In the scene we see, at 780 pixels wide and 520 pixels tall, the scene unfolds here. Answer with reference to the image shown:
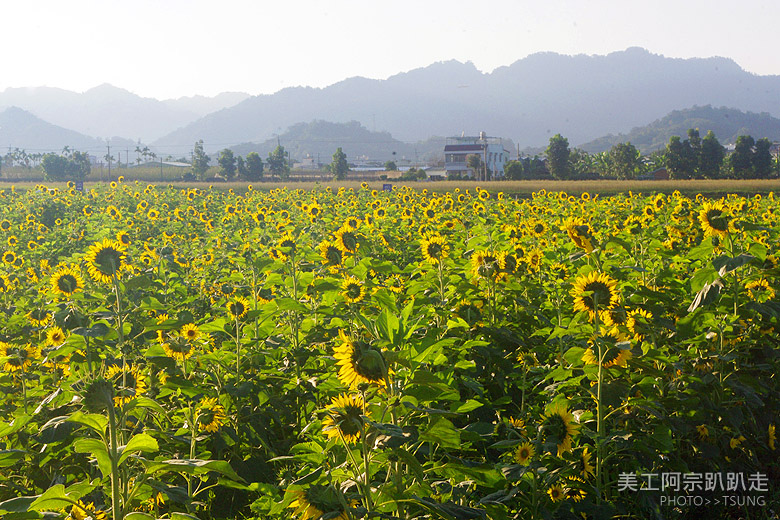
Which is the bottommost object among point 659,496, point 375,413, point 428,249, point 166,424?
point 659,496

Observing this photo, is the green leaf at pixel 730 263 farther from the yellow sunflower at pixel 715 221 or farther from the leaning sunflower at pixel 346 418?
the leaning sunflower at pixel 346 418

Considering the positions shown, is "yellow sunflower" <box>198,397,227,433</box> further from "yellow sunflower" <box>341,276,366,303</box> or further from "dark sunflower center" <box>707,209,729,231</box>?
"dark sunflower center" <box>707,209,729,231</box>

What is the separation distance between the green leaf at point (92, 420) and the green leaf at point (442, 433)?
109 cm

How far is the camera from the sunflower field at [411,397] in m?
2.33

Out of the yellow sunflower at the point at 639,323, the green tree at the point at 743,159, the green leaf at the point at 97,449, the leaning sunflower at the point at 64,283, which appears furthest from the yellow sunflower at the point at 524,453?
the green tree at the point at 743,159

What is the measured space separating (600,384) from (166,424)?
2459mm

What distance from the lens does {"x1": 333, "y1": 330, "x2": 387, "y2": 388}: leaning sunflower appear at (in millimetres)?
2215

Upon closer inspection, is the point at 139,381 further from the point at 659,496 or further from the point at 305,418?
the point at 659,496

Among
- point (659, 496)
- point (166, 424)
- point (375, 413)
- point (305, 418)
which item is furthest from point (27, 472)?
point (659, 496)

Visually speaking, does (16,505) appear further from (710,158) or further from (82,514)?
(710,158)

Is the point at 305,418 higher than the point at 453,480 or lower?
lower

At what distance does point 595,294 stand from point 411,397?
142cm

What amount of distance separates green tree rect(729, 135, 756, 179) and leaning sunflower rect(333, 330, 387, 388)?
273 ft

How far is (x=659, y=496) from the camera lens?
3.89 m
